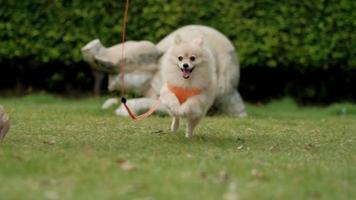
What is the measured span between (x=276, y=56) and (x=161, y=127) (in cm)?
412

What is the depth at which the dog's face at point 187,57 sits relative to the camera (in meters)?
7.66

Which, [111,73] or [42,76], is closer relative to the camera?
[111,73]

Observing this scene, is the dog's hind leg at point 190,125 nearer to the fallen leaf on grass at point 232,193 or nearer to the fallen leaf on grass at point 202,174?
the fallen leaf on grass at point 202,174

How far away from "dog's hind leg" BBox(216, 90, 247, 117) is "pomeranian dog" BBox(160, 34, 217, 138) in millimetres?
3307

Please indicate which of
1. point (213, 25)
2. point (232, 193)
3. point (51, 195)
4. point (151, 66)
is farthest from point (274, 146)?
point (213, 25)

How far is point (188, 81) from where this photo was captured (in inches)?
305

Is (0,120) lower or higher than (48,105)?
higher

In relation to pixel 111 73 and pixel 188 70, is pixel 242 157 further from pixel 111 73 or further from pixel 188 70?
pixel 111 73

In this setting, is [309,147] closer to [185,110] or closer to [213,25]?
[185,110]

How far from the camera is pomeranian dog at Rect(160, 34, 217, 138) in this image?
7.66 m

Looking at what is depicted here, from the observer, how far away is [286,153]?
723 cm

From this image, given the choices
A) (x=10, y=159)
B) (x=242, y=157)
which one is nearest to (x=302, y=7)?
(x=242, y=157)

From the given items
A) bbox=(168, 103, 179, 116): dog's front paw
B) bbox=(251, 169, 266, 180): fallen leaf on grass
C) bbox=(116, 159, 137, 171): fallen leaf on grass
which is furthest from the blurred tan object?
bbox=(251, 169, 266, 180): fallen leaf on grass

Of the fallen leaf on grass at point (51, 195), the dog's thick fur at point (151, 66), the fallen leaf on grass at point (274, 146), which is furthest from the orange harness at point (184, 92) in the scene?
the dog's thick fur at point (151, 66)
